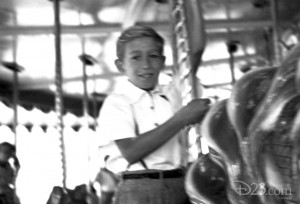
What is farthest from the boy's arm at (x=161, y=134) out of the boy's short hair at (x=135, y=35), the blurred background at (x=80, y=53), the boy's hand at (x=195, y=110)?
the boy's short hair at (x=135, y=35)

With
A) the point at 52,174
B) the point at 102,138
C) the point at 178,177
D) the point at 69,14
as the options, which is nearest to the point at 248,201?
the point at 178,177

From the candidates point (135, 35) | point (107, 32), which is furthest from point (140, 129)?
point (107, 32)

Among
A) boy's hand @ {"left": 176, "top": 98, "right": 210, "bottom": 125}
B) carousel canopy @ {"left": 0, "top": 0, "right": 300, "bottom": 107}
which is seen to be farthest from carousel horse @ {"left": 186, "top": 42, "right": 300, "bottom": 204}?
carousel canopy @ {"left": 0, "top": 0, "right": 300, "bottom": 107}

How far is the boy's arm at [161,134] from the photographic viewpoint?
94cm

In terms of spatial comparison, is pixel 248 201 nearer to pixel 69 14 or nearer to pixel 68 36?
pixel 69 14

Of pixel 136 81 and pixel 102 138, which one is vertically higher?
pixel 136 81

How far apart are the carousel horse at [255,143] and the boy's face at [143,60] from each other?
1.37 ft

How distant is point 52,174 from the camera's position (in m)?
8.62

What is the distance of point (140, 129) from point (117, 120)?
7 centimetres

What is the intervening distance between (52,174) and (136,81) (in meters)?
7.63

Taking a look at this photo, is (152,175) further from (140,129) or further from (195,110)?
(195,110)

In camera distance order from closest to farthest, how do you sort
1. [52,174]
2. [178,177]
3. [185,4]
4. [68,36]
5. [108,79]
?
1. [185,4]
2. [178,177]
3. [68,36]
4. [108,79]
5. [52,174]

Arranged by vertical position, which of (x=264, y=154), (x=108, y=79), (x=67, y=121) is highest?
(x=264, y=154)

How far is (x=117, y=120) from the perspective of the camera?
47.9 inches
